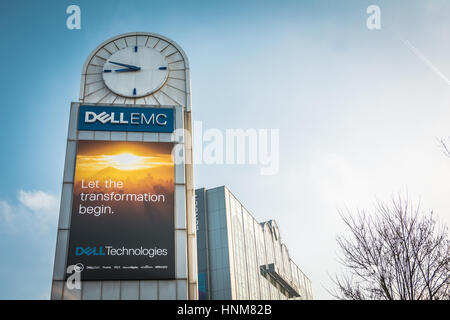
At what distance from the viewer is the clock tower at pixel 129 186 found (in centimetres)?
1432

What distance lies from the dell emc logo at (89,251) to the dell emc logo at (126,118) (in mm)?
5492

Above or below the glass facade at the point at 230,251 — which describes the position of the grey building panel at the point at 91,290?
below

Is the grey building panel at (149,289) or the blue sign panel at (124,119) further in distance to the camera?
the blue sign panel at (124,119)

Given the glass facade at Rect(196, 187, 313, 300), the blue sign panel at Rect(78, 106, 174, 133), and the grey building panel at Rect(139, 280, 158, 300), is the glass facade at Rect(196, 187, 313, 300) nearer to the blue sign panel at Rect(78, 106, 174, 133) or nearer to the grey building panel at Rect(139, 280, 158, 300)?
the blue sign panel at Rect(78, 106, 174, 133)

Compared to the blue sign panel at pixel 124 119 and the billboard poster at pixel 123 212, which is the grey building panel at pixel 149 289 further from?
the blue sign panel at pixel 124 119

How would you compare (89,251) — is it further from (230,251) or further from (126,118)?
(230,251)

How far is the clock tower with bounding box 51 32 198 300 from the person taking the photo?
1432 cm

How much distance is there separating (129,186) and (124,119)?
3.32 m

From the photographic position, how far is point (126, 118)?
57.5 feet

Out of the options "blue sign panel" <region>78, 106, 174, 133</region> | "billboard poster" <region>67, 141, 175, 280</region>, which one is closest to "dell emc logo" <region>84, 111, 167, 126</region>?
"blue sign panel" <region>78, 106, 174, 133</region>

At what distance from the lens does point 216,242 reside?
36438 mm

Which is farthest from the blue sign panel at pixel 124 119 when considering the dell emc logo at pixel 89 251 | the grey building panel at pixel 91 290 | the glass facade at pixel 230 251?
the glass facade at pixel 230 251
